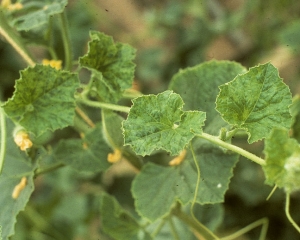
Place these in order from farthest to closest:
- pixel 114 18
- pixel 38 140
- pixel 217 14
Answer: pixel 114 18 → pixel 217 14 → pixel 38 140

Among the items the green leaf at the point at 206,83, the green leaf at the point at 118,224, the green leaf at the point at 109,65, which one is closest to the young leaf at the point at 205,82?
the green leaf at the point at 206,83

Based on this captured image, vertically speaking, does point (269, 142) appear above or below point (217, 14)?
below

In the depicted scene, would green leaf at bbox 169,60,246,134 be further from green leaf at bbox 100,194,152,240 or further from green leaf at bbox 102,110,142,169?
green leaf at bbox 100,194,152,240

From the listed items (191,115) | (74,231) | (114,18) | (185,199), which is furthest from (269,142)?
(114,18)

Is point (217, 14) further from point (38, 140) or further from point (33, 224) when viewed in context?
point (38, 140)

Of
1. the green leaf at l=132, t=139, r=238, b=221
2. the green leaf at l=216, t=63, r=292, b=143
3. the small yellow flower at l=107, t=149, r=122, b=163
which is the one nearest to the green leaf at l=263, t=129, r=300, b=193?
the green leaf at l=216, t=63, r=292, b=143

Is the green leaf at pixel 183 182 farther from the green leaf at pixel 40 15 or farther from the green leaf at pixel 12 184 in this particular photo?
the green leaf at pixel 40 15
